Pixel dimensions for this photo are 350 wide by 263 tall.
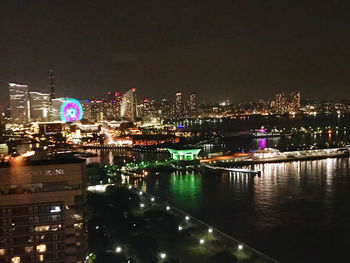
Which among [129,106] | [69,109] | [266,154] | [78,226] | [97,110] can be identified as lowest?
[266,154]

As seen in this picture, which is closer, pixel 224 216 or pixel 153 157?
pixel 224 216

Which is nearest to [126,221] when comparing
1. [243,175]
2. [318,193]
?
[318,193]

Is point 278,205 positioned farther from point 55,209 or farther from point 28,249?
point 28,249

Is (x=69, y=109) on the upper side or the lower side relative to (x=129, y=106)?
lower

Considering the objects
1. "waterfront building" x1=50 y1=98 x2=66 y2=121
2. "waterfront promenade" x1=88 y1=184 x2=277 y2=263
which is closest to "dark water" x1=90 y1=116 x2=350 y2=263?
"waterfront promenade" x1=88 y1=184 x2=277 y2=263

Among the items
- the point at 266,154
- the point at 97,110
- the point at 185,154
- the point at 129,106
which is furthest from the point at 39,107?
the point at 266,154

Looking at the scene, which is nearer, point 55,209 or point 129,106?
point 55,209

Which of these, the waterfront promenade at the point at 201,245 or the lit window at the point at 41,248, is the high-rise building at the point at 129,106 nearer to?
the waterfront promenade at the point at 201,245

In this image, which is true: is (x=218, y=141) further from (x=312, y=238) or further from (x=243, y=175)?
(x=312, y=238)
